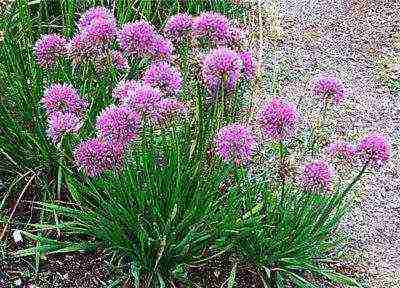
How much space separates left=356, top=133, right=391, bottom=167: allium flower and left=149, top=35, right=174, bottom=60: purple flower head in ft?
2.40

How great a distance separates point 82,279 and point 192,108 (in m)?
1.00

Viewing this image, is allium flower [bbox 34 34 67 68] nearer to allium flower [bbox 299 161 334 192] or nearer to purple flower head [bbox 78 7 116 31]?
purple flower head [bbox 78 7 116 31]

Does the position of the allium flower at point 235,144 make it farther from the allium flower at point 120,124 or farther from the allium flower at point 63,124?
the allium flower at point 63,124

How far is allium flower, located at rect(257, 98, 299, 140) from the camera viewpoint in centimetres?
214

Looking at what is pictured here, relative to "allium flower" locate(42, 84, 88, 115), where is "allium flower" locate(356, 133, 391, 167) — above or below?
below

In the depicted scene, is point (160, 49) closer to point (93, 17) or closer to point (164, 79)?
point (164, 79)

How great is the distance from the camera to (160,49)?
7.50 feet

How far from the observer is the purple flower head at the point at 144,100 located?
199cm

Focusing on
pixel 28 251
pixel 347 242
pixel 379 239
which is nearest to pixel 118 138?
pixel 28 251

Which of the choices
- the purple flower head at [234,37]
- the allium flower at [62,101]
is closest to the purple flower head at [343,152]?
the purple flower head at [234,37]

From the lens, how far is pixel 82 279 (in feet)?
8.98

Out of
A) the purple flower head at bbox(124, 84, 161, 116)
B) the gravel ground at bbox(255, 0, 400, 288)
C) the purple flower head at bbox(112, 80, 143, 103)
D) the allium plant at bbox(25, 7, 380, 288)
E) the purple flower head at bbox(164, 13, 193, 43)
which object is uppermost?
the purple flower head at bbox(164, 13, 193, 43)

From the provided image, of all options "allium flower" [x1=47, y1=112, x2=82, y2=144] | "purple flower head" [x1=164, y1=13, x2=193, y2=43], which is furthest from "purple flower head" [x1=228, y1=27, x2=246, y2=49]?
"allium flower" [x1=47, y1=112, x2=82, y2=144]

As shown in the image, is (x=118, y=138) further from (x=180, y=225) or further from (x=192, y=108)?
(x=192, y=108)
